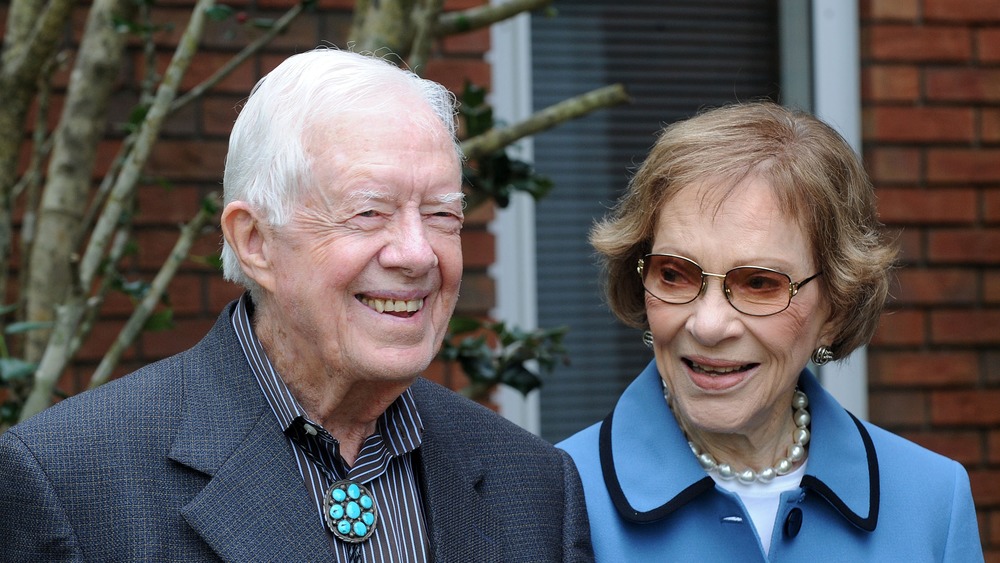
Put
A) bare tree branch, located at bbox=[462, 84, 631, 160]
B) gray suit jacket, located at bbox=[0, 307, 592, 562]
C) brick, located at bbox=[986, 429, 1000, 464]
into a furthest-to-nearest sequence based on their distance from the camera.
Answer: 1. brick, located at bbox=[986, 429, 1000, 464]
2. bare tree branch, located at bbox=[462, 84, 631, 160]
3. gray suit jacket, located at bbox=[0, 307, 592, 562]

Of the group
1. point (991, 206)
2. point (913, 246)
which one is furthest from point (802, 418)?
point (991, 206)

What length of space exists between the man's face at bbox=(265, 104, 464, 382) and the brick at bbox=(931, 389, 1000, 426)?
3047 mm

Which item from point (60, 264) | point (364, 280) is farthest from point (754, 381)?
point (60, 264)

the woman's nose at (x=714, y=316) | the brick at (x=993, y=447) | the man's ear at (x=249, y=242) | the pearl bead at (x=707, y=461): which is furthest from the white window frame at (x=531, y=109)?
the man's ear at (x=249, y=242)

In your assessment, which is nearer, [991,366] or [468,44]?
[468,44]

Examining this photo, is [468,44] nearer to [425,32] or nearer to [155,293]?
[425,32]

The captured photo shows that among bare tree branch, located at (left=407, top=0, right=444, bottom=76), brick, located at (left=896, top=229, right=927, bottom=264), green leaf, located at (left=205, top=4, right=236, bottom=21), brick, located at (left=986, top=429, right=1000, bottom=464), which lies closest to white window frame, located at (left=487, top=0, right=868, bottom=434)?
brick, located at (left=896, top=229, right=927, bottom=264)

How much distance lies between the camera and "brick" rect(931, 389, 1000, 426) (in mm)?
4504

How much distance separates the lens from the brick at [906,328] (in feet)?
14.7

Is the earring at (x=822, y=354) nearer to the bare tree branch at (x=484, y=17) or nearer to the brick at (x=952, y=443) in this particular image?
the bare tree branch at (x=484, y=17)

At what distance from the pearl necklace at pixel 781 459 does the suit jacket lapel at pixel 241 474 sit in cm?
86

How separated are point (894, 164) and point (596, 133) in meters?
1.10

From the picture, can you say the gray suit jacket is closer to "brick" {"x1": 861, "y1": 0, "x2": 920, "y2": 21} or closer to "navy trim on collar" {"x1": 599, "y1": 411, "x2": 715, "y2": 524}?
"navy trim on collar" {"x1": 599, "y1": 411, "x2": 715, "y2": 524}

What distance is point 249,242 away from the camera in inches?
79.5
